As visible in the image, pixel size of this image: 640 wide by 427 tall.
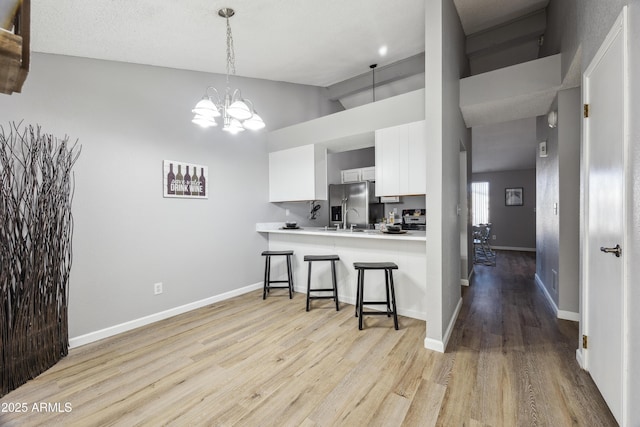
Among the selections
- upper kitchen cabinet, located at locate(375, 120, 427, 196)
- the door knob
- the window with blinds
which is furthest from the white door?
the window with blinds

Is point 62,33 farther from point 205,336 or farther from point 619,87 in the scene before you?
point 619,87

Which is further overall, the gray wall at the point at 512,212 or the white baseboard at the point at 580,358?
the gray wall at the point at 512,212

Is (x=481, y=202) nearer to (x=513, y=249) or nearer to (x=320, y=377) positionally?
(x=513, y=249)

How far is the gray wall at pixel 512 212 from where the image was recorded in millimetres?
8266

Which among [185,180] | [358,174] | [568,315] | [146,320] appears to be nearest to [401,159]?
[568,315]

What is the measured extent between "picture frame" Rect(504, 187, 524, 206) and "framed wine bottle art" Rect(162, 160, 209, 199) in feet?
28.9

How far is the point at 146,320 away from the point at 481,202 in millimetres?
9508

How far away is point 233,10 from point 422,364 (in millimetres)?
3244

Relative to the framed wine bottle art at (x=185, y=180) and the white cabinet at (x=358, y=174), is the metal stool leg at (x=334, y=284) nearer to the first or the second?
the framed wine bottle art at (x=185, y=180)

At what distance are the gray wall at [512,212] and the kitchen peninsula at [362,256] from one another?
699 centimetres

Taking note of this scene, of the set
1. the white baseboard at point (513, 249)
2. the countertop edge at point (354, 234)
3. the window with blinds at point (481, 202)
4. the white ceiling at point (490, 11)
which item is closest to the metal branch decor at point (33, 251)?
the countertop edge at point (354, 234)

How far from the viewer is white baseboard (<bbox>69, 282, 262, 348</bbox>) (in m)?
2.55

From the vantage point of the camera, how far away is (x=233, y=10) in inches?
92.2

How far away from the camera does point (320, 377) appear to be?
2029 millimetres
